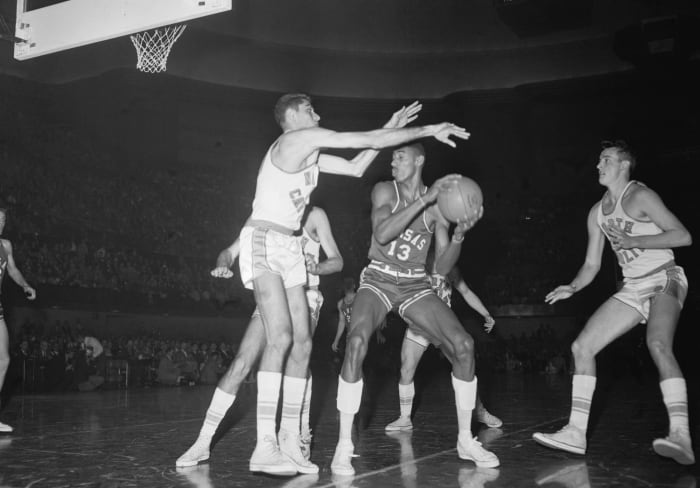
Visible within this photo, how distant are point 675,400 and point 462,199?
2.04 metres

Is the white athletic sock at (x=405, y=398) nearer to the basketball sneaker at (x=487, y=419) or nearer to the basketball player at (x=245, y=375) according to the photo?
the basketball sneaker at (x=487, y=419)

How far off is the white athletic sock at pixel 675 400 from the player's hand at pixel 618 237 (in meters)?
0.99

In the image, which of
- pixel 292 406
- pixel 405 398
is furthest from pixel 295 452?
pixel 405 398

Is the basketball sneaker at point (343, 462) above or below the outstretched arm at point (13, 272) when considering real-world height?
below

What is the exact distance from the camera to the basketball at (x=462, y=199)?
446 cm

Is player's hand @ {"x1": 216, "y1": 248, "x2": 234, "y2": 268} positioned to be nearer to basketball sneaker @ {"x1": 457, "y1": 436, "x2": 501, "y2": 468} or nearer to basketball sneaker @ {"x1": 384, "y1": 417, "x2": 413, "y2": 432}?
basketball sneaker @ {"x1": 457, "y1": 436, "x2": 501, "y2": 468}

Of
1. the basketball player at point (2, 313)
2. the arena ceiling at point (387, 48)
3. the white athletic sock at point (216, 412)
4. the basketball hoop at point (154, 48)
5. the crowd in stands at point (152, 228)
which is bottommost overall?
the white athletic sock at point (216, 412)

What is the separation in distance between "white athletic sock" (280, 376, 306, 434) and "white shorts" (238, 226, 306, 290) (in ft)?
2.29

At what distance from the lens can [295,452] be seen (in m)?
4.28

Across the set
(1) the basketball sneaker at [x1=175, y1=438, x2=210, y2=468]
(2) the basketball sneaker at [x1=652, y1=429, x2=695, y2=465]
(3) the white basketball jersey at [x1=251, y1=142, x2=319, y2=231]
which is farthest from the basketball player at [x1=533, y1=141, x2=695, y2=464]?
(1) the basketball sneaker at [x1=175, y1=438, x2=210, y2=468]

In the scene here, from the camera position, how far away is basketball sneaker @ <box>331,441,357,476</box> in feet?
13.4

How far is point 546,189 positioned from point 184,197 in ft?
46.7

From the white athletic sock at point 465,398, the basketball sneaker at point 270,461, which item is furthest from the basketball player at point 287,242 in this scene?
the white athletic sock at point 465,398

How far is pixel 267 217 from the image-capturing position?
14.6 feet
